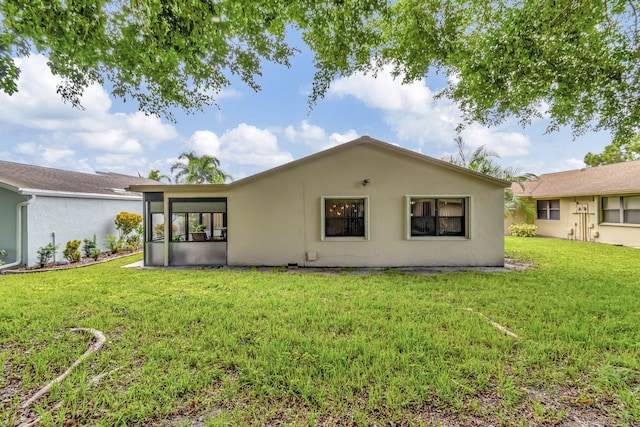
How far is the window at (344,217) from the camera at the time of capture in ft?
30.2

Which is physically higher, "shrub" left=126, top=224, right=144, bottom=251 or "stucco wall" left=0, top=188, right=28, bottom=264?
"stucco wall" left=0, top=188, right=28, bottom=264

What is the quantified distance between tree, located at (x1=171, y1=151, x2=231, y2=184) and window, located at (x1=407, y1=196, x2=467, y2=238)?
19.0m

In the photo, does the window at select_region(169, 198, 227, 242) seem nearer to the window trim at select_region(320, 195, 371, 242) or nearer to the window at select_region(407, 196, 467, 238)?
the window trim at select_region(320, 195, 371, 242)

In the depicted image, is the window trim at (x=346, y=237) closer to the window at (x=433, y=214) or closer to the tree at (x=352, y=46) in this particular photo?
the window at (x=433, y=214)

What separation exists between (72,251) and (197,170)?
579 inches

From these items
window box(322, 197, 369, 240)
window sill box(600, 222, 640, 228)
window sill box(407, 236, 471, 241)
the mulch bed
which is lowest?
the mulch bed

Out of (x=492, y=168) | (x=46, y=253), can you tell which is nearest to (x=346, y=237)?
(x=46, y=253)

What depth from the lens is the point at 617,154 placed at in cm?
2994

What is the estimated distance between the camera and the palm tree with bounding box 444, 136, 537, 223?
16.0 m

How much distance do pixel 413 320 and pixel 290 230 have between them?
5.41 m

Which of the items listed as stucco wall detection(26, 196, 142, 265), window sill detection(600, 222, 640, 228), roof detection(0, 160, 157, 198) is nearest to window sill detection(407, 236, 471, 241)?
window sill detection(600, 222, 640, 228)

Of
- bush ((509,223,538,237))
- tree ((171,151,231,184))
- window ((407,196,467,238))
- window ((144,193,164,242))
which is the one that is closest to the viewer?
window ((407,196,467,238))

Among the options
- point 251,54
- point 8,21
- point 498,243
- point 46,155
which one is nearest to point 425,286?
point 498,243

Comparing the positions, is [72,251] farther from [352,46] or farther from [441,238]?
[441,238]
